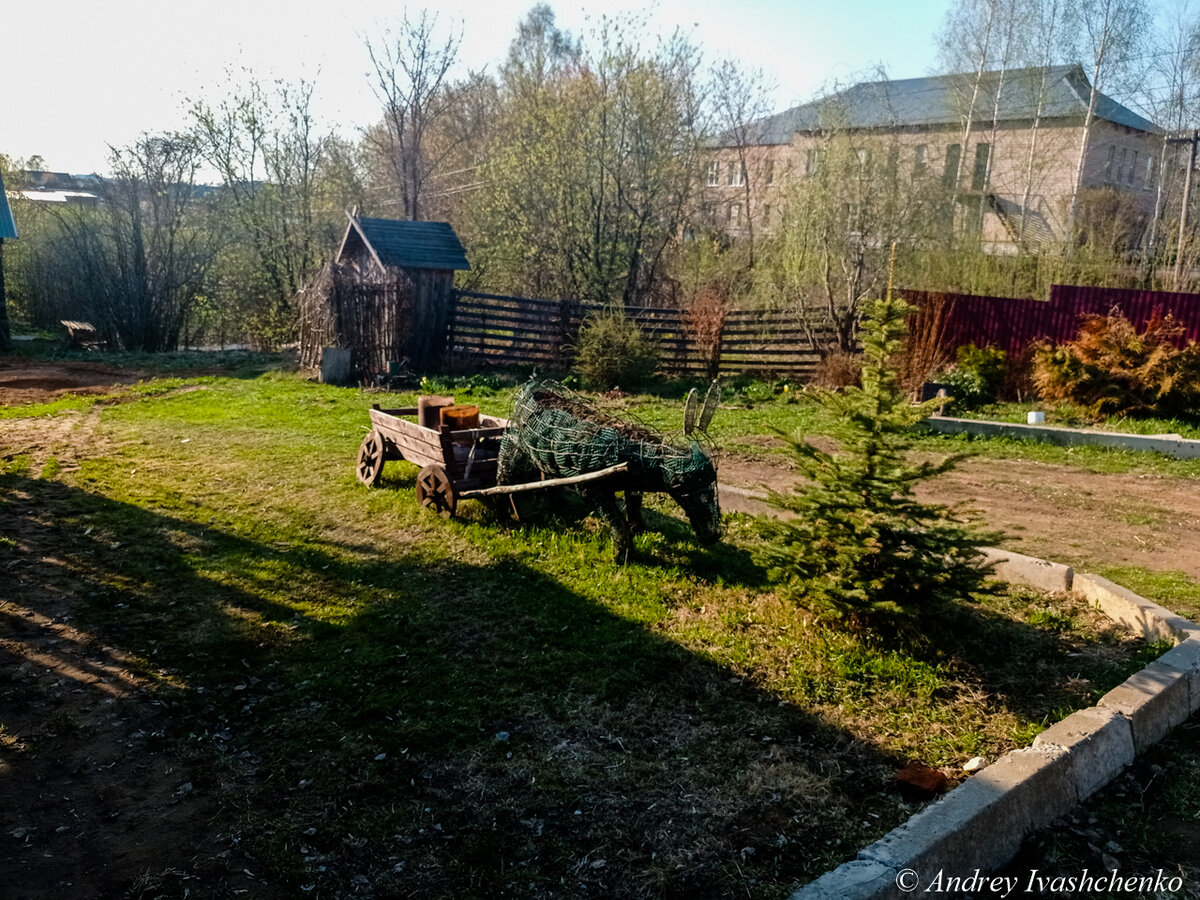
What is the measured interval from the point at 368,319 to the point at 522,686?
1340 cm

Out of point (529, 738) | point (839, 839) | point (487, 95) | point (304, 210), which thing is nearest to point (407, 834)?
point (529, 738)

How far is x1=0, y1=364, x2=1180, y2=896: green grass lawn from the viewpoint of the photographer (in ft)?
11.3

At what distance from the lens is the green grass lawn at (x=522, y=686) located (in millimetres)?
3439

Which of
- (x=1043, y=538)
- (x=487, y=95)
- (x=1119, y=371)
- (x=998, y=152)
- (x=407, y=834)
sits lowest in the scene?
(x=407, y=834)

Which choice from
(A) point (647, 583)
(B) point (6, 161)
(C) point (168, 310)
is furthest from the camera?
(B) point (6, 161)

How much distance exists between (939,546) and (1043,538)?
312 cm

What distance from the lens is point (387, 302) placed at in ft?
55.2

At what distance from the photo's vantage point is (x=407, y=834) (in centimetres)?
348

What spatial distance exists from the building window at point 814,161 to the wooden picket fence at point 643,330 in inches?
153

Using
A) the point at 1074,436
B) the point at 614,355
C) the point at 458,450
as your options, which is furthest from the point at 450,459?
the point at 614,355

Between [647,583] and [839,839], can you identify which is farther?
[647,583]

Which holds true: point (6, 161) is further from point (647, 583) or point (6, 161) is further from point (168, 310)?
point (647, 583)

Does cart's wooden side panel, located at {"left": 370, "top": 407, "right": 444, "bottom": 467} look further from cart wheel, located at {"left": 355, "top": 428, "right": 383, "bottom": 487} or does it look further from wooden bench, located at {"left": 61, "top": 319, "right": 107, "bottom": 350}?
wooden bench, located at {"left": 61, "top": 319, "right": 107, "bottom": 350}

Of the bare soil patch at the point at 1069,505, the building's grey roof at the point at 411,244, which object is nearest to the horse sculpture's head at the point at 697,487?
the bare soil patch at the point at 1069,505
